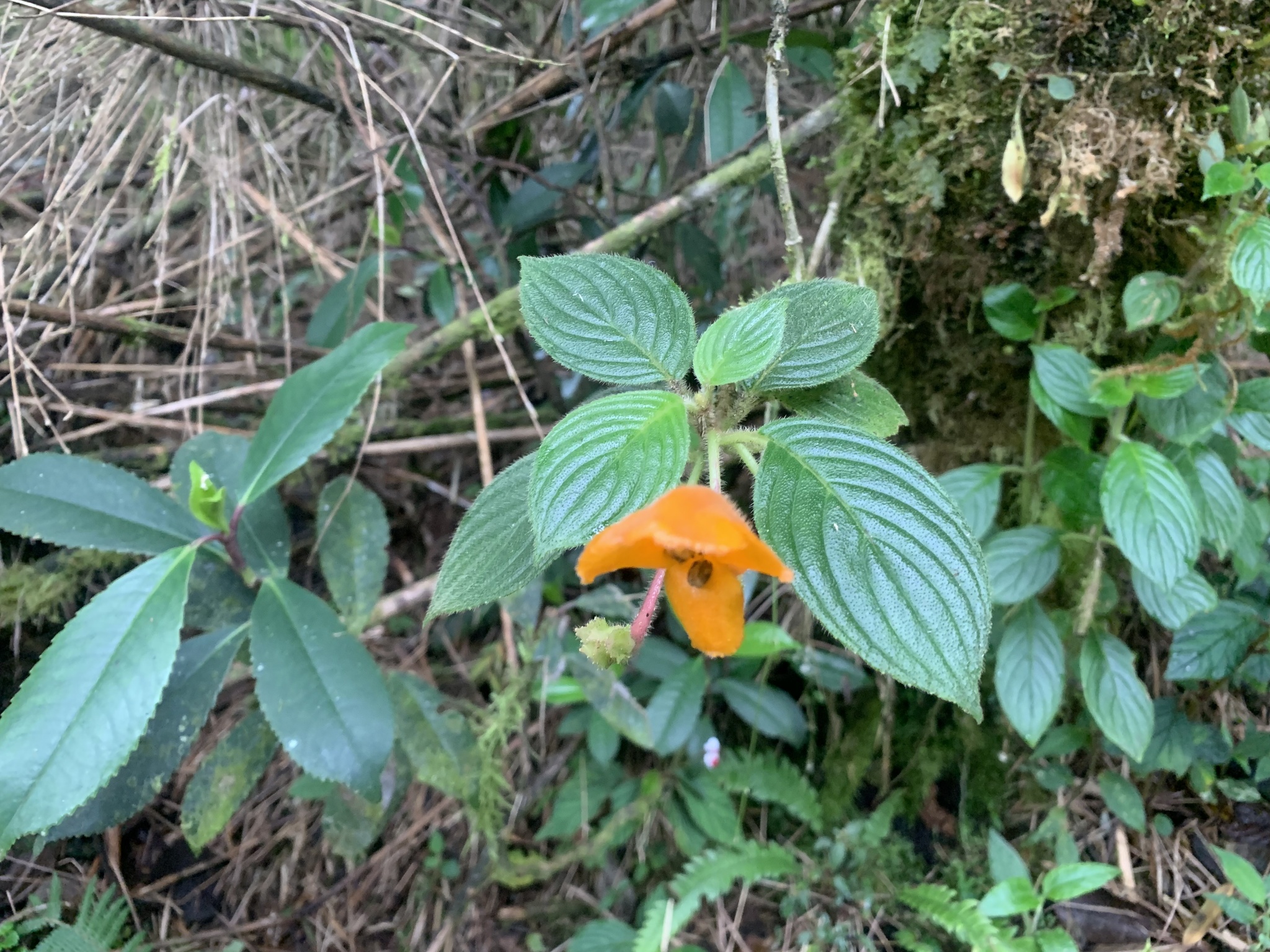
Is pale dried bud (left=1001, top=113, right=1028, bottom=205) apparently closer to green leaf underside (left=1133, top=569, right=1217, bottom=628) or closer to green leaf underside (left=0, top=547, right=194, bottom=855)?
green leaf underside (left=1133, top=569, right=1217, bottom=628)

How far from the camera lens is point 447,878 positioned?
1584mm

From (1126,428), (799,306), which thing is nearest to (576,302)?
(799,306)

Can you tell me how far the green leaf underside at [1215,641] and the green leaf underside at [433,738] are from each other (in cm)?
125

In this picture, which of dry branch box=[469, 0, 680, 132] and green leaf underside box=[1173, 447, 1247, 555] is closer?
green leaf underside box=[1173, 447, 1247, 555]

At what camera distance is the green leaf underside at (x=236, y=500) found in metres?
1.28

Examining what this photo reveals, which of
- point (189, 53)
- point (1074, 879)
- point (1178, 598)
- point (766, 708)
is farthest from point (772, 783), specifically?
point (189, 53)

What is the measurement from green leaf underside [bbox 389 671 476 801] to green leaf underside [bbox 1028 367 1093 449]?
117 cm

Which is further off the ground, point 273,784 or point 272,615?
point 272,615

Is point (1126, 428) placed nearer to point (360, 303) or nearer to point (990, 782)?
point (990, 782)

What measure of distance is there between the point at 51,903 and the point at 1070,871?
1726mm

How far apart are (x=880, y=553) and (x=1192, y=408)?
773 millimetres

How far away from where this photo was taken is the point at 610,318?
77cm

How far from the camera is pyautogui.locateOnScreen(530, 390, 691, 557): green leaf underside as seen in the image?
2.12ft

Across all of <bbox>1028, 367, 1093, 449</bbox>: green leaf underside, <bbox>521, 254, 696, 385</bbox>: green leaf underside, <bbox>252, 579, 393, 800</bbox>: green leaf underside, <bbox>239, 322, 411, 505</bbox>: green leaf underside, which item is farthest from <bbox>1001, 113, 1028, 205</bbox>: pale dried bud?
<bbox>252, 579, 393, 800</bbox>: green leaf underside
